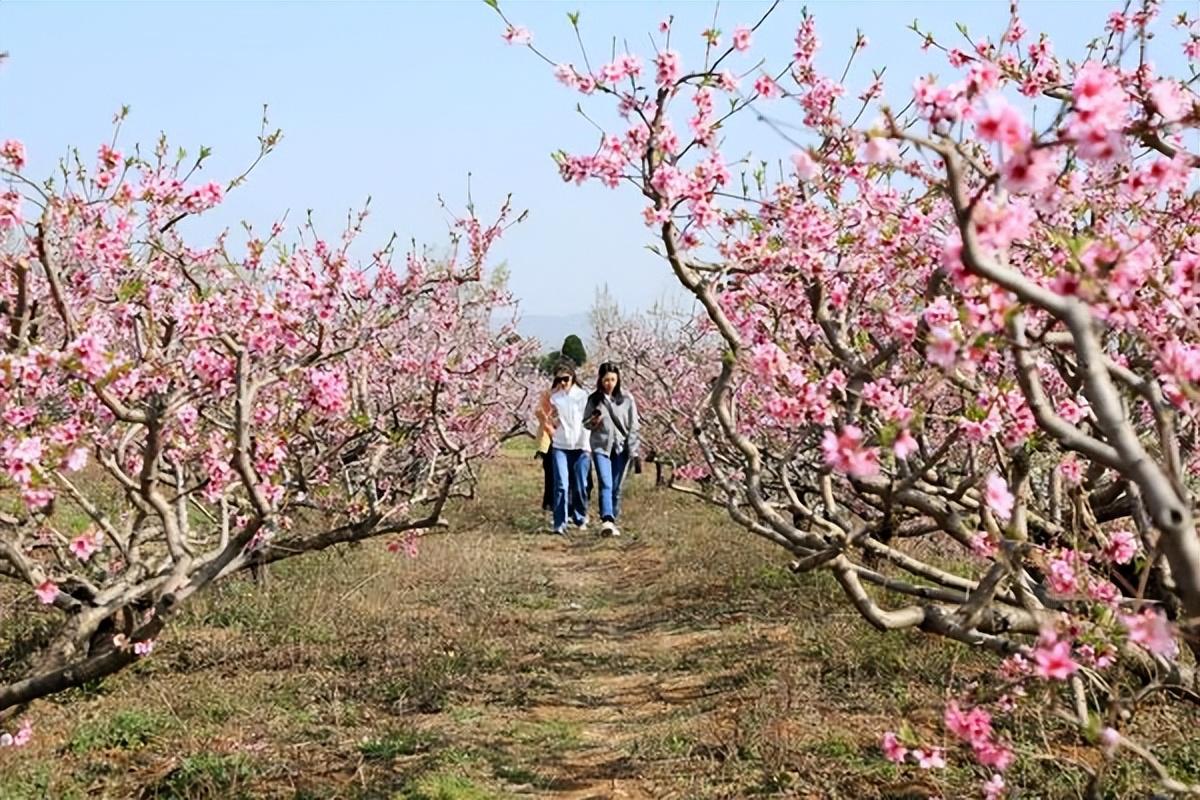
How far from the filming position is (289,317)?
5594mm

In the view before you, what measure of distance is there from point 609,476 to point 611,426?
563 mm

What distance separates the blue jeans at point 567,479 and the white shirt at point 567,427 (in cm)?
8

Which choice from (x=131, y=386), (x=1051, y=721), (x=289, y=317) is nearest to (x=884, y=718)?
Result: (x=1051, y=721)

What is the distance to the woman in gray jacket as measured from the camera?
12.2 meters

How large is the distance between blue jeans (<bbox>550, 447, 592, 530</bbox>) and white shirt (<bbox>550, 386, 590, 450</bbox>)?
0.08m

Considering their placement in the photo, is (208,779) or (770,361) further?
(208,779)

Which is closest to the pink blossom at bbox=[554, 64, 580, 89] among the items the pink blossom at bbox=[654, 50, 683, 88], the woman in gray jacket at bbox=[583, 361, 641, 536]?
the pink blossom at bbox=[654, 50, 683, 88]

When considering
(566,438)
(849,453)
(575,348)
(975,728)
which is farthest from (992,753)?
(575,348)

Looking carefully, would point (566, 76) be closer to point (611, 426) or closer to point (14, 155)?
point (14, 155)

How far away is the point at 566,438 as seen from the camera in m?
12.4

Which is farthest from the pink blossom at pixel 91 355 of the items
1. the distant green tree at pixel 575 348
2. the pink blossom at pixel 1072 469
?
the distant green tree at pixel 575 348

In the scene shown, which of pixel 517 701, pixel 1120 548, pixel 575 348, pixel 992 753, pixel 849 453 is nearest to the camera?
pixel 849 453

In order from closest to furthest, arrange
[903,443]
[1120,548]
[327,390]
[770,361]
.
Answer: [903,443]
[1120,548]
[770,361]
[327,390]

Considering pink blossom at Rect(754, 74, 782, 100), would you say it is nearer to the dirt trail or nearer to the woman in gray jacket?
the dirt trail
